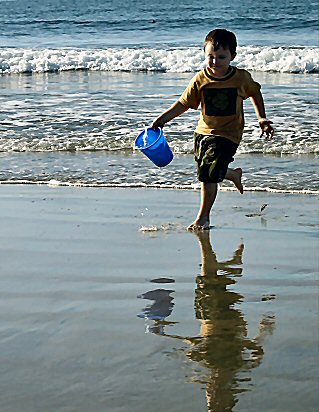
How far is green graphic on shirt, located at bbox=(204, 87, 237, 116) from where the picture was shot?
18.4ft

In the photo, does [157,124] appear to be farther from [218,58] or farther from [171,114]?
[218,58]

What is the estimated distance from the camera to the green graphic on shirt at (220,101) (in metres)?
5.61

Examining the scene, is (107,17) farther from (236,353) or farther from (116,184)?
(236,353)

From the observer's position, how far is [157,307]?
12.8 ft

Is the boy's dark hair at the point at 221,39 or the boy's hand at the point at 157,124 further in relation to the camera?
the boy's hand at the point at 157,124

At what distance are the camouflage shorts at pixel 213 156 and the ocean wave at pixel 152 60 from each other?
11.1m

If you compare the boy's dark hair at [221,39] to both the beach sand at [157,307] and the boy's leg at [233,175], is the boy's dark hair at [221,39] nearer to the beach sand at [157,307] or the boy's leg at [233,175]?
the boy's leg at [233,175]

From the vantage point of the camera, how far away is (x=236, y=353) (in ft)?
10.7

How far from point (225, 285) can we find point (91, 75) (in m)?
12.7

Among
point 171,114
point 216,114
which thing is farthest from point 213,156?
Answer: point 171,114

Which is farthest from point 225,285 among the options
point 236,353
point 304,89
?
point 304,89

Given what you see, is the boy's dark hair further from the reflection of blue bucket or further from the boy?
the reflection of blue bucket

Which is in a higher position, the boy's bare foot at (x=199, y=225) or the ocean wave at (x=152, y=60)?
the ocean wave at (x=152, y=60)

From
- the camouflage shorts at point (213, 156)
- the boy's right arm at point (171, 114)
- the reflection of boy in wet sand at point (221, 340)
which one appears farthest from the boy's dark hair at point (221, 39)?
the reflection of boy in wet sand at point (221, 340)
